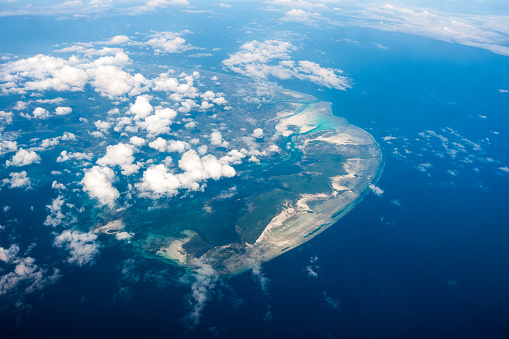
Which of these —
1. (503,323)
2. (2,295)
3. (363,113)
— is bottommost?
(2,295)

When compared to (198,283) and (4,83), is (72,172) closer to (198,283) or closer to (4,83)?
(198,283)

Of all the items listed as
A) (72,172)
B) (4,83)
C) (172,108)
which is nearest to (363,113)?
(172,108)

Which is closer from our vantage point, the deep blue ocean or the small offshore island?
the deep blue ocean

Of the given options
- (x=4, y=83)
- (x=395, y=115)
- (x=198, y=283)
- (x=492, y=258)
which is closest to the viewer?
(x=198, y=283)

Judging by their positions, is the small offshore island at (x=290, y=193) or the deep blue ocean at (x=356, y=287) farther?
the small offshore island at (x=290, y=193)

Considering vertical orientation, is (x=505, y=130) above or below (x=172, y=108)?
above

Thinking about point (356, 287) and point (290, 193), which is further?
point (290, 193)

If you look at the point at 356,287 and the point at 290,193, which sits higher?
the point at 290,193

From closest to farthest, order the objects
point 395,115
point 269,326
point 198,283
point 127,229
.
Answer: point 269,326 < point 198,283 < point 127,229 < point 395,115
